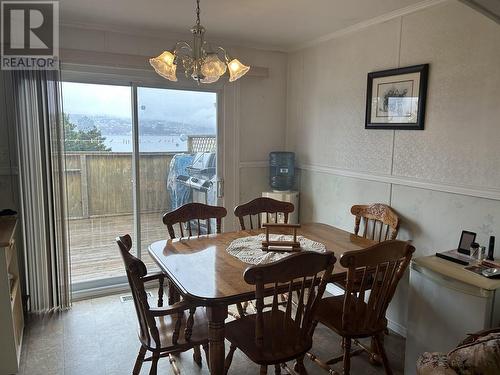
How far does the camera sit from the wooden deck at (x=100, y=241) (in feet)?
12.0

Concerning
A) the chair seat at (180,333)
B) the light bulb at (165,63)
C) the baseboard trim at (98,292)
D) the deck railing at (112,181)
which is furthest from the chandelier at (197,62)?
the baseboard trim at (98,292)

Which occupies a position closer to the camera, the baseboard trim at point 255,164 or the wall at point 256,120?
the wall at point 256,120

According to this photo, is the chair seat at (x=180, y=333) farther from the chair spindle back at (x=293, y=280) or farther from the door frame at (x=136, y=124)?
the door frame at (x=136, y=124)

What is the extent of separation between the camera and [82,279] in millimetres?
3658

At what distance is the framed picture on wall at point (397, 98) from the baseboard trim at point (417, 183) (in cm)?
38

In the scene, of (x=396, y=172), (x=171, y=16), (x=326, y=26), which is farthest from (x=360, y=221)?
(x=171, y=16)

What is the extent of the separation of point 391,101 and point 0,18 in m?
2.88

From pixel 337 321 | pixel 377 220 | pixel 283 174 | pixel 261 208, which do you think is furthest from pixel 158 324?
pixel 283 174

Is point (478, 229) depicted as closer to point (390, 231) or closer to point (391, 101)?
point (390, 231)

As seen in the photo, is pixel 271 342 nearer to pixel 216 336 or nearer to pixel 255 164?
pixel 216 336

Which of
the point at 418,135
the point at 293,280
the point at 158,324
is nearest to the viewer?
the point at 293,280

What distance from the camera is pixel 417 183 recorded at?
9.11 feet

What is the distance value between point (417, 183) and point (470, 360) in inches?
62.6

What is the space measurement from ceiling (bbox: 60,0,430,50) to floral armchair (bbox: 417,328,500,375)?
2.19 metres
